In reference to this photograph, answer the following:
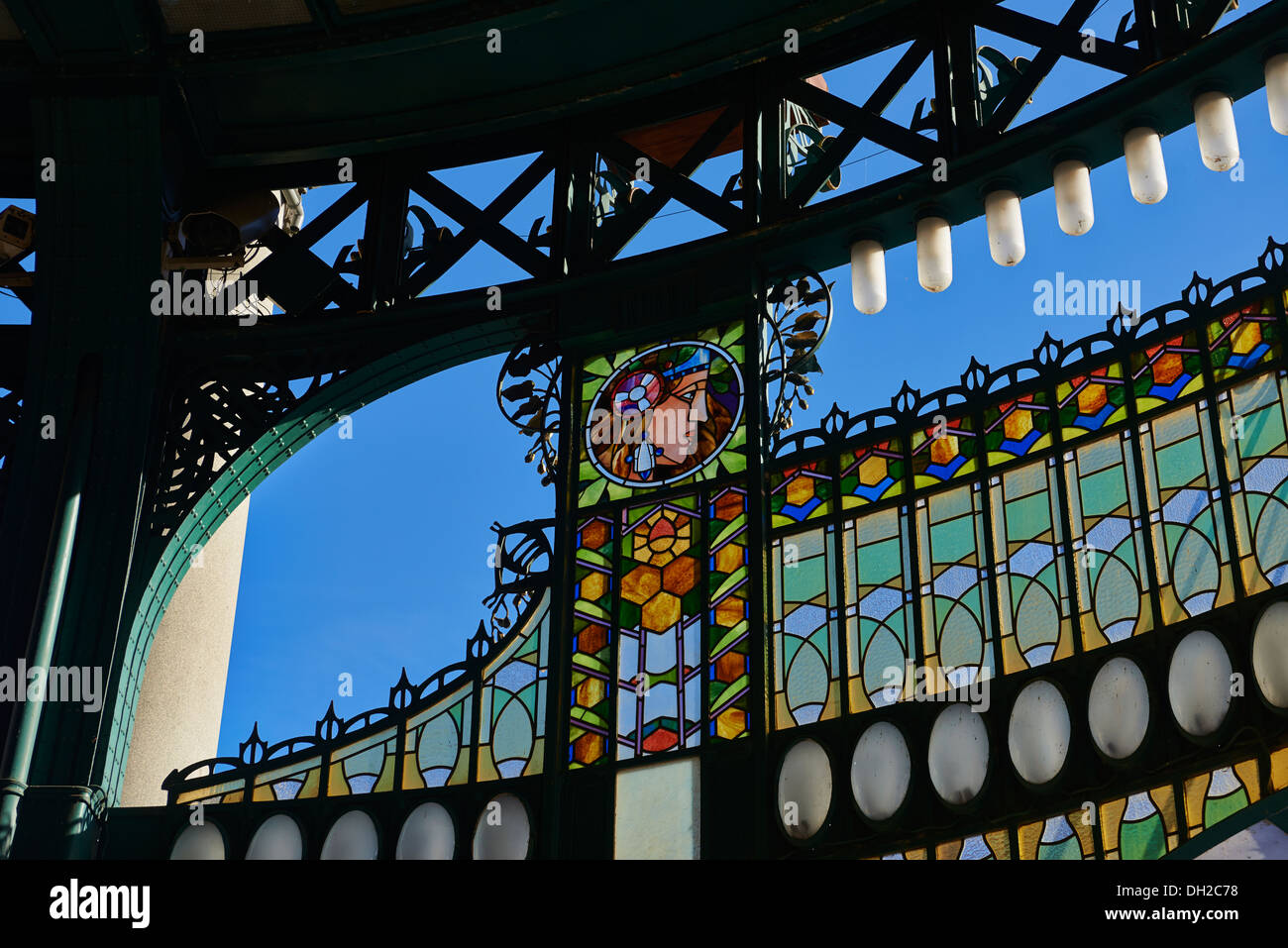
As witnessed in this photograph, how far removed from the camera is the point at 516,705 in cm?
863

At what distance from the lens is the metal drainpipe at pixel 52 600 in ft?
27.5

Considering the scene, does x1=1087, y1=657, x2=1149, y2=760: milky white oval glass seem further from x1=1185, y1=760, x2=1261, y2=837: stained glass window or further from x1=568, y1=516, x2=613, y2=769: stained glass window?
x1=568, y1=516, x2=613, y2=769: stained glass window

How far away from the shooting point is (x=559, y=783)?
8.26 metres

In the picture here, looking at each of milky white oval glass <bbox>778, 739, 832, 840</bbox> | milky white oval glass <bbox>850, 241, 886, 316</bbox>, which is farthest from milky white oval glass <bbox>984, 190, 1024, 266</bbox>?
milky white oval glass <bbox>778, 739, 832, 840</bbox>

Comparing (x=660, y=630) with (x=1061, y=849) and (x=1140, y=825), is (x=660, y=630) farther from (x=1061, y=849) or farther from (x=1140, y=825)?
(x=1140, y=825)

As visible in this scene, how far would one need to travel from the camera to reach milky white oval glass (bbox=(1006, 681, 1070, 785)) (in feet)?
23.9

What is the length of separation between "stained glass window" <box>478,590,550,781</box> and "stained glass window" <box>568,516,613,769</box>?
0.18 m

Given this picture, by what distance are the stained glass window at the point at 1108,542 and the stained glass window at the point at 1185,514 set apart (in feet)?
0.27

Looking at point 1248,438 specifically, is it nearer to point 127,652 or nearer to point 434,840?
point 434,840

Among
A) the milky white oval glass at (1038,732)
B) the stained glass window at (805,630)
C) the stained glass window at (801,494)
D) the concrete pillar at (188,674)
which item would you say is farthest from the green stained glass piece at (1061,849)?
the concrete pillar at (188,674)

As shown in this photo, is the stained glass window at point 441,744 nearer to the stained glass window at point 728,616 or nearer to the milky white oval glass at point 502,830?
the milky white oval glass at point 502,830

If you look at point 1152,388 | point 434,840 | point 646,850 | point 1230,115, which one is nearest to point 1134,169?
point 1230,115

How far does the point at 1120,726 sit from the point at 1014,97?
130 inches

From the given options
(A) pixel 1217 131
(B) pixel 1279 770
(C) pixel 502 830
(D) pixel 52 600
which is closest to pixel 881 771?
(B) pixel 1279 770
